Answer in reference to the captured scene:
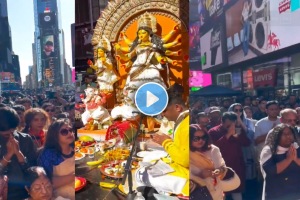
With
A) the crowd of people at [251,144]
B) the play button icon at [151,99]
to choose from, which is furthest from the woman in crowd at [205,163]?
the play button icon at [151,99]

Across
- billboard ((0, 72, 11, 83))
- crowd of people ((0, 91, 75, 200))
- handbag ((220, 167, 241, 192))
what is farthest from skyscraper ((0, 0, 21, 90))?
handbag ((220, 167, 241, 192))

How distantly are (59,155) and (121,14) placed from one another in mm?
1662

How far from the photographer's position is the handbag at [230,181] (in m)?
1.38

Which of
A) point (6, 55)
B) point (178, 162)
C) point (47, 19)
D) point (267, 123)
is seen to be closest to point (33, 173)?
point (6, 55)

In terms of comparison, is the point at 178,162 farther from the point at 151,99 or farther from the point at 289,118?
the point at 289,118

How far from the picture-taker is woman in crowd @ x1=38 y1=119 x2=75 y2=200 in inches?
58.3

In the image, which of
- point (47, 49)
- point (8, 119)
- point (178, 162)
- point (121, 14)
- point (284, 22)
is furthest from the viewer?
point (121, 14)

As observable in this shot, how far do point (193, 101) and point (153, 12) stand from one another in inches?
54.1

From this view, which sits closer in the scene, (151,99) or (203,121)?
(203,121)

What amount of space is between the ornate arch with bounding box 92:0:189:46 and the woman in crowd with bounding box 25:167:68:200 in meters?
1.57

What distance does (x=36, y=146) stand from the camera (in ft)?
4.84

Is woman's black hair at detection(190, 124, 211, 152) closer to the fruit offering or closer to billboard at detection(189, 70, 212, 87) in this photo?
billboard at detection(189, 70, 212, 87)

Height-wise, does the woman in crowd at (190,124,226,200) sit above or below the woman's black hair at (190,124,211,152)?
below

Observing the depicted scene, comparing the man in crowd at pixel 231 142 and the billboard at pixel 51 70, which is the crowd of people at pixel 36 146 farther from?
the man in crowd at pixel 231 142
